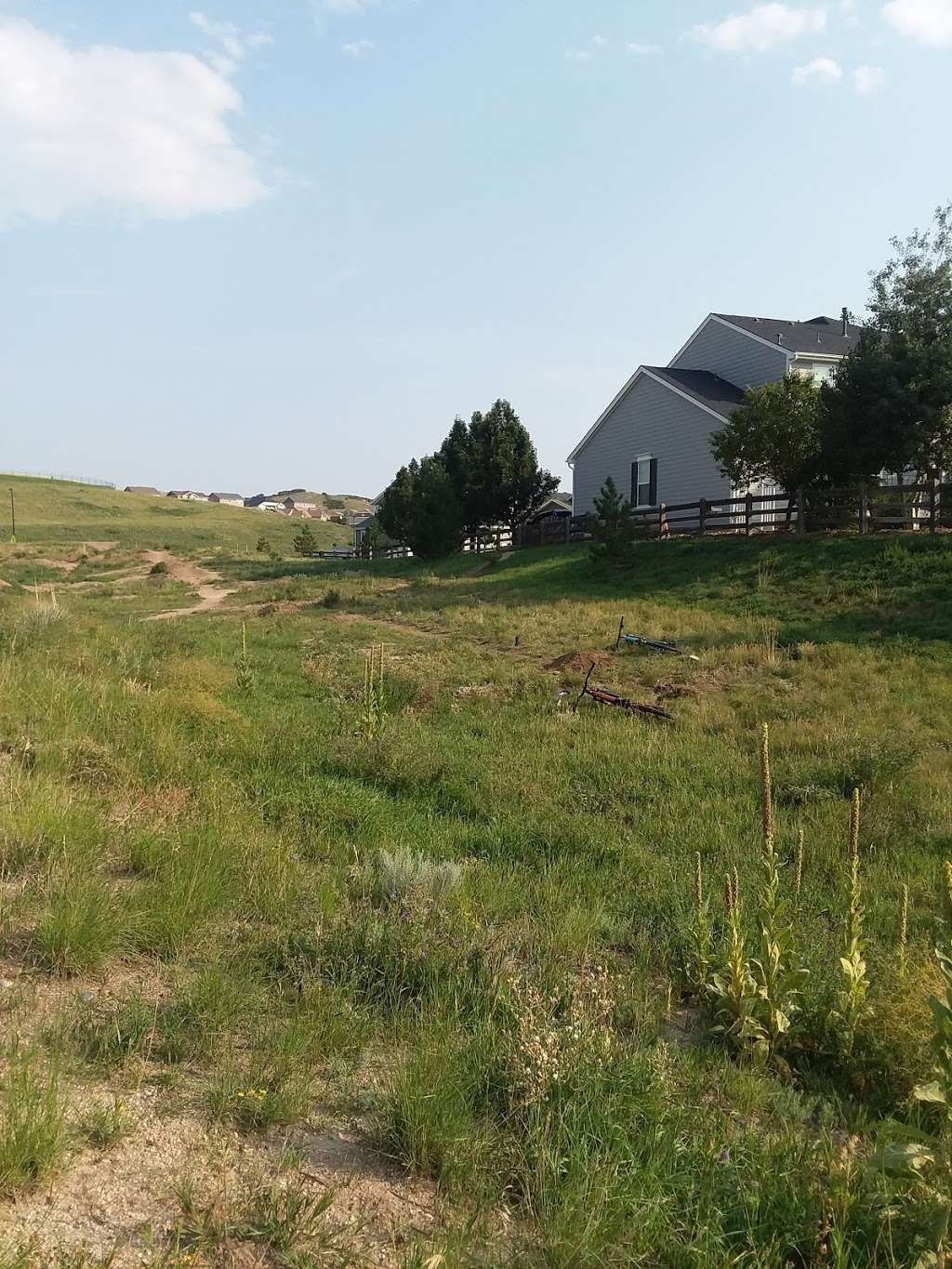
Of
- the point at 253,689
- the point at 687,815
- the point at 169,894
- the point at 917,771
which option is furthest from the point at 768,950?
the point at 253,689

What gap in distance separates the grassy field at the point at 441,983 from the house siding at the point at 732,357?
22.6m

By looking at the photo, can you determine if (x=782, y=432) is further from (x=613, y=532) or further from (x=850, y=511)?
(x=613, y=532)

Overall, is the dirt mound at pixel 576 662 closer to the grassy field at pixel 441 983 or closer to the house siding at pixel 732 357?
the grassy field at pixel 441 983

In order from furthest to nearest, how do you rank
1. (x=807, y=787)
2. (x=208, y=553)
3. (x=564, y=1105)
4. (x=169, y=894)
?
(x=208, y=553) → (x=807, y=787) → (x=169, y=894) → (x=564, y=1105)

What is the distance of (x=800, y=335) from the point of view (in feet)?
106

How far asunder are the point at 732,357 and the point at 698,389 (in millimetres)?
2558

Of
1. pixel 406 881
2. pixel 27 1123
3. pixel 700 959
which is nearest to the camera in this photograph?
pixel 27 1123

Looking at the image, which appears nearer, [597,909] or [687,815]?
[597,909]

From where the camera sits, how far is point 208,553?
55.4 meters

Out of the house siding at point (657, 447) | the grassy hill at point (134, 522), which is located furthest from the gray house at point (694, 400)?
the grassy hill at point (134, 522)

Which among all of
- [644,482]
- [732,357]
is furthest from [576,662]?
[732,357]

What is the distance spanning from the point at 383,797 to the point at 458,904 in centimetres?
270

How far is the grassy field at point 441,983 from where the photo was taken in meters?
2.56

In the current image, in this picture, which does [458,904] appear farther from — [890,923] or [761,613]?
[761,613]
